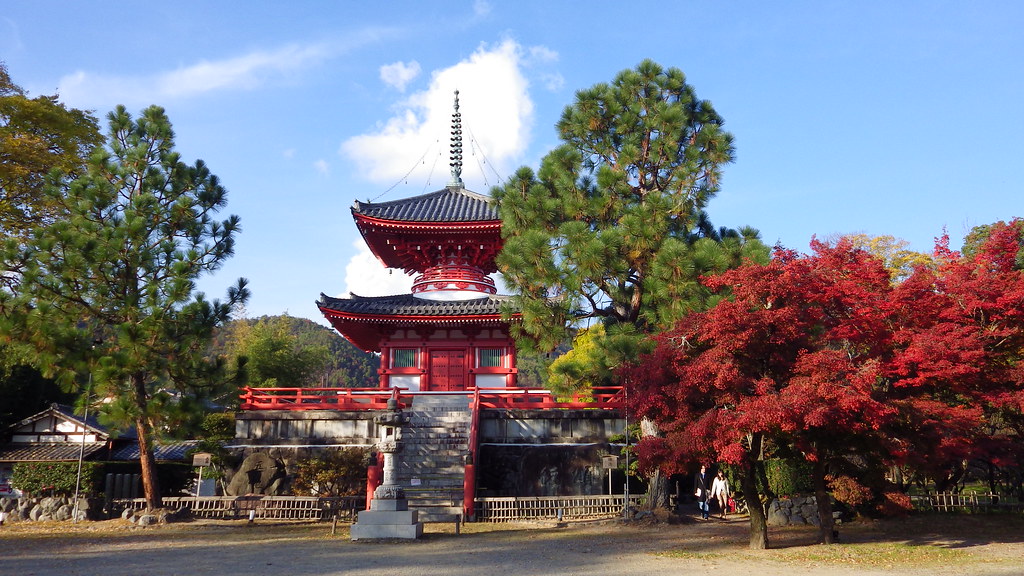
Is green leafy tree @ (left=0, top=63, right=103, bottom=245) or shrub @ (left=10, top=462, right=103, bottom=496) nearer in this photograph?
shrub @ (left=10, top=462, right=103, bottom=496)

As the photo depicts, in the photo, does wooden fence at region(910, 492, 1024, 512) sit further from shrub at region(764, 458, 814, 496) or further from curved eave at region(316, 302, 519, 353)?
curved eave at region(316, 302, 519, 353)

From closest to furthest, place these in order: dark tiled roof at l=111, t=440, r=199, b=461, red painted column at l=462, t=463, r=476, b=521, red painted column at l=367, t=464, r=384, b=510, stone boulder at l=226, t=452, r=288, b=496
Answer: red painted column at l=462, t=463, r=476, b=521 → red painted column at l=367, t=464, r=384, b=510 → stone boulder at l=226, t=452, r=288, b=496 → dark tiled roof at l=111, t=440, r=199, b=461

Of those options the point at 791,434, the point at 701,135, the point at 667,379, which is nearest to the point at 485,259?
the point at 701,135

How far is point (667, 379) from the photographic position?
12.6 meters

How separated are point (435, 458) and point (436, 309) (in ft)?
17.8

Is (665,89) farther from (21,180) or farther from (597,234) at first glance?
(21,180)

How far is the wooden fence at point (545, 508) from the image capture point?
1600cm

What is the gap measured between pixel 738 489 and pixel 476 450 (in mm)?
7316

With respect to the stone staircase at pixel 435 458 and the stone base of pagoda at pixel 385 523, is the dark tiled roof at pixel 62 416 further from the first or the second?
the stone base of pagoda at pixel 385 523

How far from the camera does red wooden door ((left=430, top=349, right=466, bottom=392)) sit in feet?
72.9

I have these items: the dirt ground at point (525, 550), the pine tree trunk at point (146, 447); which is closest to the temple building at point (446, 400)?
the dirt ground at point (525, 550)

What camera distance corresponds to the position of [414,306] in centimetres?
2178

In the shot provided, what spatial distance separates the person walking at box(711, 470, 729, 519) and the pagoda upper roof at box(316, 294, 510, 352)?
7585 millimetres

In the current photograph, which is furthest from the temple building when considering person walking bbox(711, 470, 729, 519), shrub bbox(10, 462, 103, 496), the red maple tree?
the red maple tree
